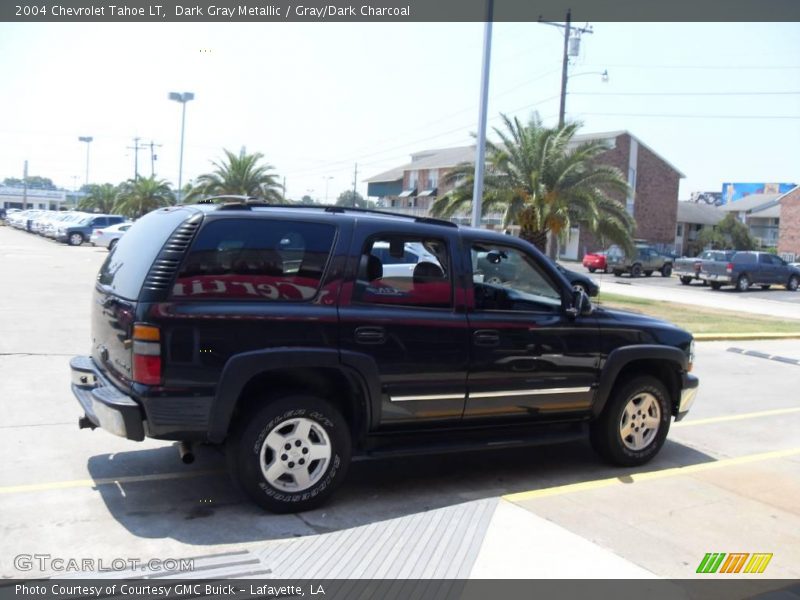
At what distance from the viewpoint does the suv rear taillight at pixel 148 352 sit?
15.0 feet

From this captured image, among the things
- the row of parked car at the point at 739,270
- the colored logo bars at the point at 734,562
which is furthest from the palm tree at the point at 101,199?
the colored logo bars at the point at 734,562

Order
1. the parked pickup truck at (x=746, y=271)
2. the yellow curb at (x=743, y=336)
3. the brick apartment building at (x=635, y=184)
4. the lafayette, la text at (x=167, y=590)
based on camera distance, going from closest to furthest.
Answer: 1. the lafayette, la text at (x=167, y=590)
2. the yellow curb at (x=743, y=336)
3. the parked pickup truck at (x=746, y=271)
4. the brick apartment building at (x=635, y=184)

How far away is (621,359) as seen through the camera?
20.3 ft

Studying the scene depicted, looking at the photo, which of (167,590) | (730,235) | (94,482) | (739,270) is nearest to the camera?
(167,590)

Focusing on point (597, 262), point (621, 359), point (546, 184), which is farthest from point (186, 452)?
point (597, 262)

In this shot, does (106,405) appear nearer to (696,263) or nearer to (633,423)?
(633,423)

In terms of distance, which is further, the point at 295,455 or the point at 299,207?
the point at 299,207

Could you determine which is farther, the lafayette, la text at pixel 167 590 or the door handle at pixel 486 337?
the door handle at pixel 486 337

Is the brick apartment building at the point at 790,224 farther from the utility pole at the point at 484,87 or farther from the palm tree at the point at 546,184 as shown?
the utility pole at the point at 484,87

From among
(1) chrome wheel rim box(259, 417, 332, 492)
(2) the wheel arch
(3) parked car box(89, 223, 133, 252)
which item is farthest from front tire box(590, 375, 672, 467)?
(3) parked car box(89, 223, 133, 252)

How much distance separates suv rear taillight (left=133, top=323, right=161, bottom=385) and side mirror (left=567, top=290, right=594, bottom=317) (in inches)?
120

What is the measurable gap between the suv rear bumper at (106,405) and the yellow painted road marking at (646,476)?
2380mm

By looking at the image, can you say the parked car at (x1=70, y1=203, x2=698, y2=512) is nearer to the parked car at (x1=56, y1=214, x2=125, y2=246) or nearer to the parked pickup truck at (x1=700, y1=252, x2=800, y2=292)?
the parked pickup truck at (x1=700, y1=252, x2=800, y2=292)

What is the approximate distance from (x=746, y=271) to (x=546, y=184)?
16.3 m
